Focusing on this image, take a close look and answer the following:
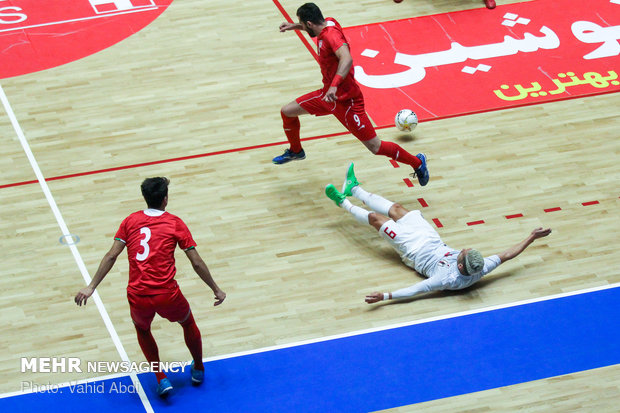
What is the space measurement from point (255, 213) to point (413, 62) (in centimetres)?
375

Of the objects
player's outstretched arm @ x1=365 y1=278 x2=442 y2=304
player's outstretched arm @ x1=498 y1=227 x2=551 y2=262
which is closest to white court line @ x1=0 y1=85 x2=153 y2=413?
player's outstretched arm @ x1=365 y1=278 x2=442 y2=304

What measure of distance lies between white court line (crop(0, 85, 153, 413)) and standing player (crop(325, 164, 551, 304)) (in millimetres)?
2252

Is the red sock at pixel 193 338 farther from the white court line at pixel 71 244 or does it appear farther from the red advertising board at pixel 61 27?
the red advertising board at pixel 61 27

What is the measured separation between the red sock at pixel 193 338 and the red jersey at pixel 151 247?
405 millimetres

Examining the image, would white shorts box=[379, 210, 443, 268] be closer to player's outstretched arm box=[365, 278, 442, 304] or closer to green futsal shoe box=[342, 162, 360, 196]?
player's outstretched arm box=[365, 278, 442, 304]

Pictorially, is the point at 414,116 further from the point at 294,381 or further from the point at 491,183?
the point at 294,381

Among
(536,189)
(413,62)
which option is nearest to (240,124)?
(413,62)

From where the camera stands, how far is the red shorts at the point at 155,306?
733 centimetres

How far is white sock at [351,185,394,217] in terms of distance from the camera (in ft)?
31.4

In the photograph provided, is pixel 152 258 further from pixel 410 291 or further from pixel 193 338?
pixel 410 291

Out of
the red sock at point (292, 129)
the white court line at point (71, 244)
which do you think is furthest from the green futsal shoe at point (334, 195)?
the white court line at point (71, 244)

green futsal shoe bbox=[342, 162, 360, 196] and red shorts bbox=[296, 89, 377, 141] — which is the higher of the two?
red shorts bbox=[296, 89, 377, 141]

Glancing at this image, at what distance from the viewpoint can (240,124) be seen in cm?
1143

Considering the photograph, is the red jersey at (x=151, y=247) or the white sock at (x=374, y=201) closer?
the red jersey at (x=151, y=247)
